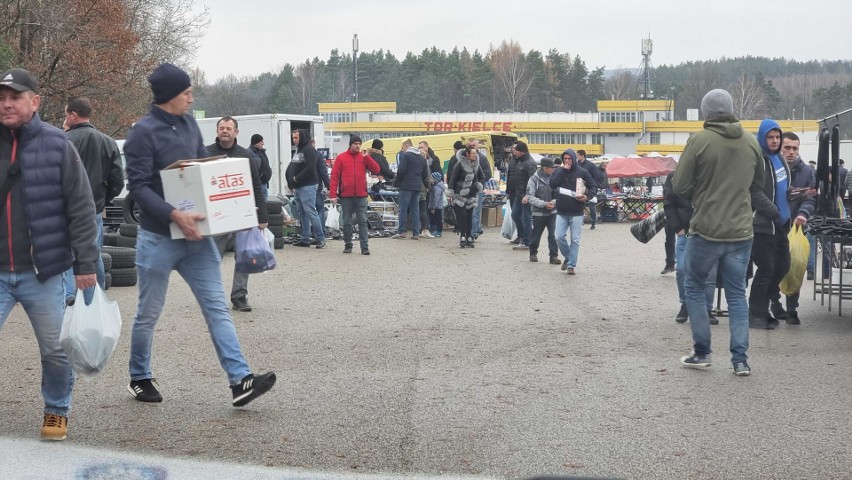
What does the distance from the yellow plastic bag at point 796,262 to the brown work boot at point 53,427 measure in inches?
278

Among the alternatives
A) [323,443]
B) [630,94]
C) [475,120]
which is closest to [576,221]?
[323,443]

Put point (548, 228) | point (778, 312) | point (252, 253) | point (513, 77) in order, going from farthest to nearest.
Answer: point (513, 77) < point (548, 228) < point (778, 312) < point (252, 253)

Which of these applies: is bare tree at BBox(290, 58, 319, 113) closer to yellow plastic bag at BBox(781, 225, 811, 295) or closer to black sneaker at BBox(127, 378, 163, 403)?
yellow plastic bag at BBox(781, 225, 811, 295)

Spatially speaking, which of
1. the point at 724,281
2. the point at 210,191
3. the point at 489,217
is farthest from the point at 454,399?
the point at 489,217

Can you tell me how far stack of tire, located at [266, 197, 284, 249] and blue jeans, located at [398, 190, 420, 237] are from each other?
3260 millimetres

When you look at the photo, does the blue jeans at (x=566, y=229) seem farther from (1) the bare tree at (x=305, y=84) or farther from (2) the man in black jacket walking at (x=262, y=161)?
(1) the bare tree at (x=305, y=84)

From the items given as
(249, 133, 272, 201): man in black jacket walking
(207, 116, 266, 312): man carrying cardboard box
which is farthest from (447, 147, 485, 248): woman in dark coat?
(207, 116, 266, 312): man carrying cardboard box

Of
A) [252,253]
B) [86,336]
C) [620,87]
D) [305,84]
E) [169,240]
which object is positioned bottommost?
[86,336]

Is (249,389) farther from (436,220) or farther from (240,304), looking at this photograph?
(436,220)

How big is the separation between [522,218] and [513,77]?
11641cm

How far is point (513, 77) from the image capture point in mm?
135250

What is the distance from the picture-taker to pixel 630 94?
6250 inches

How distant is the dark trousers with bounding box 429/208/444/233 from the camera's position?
933 inches

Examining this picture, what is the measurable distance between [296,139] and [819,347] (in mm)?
11842
